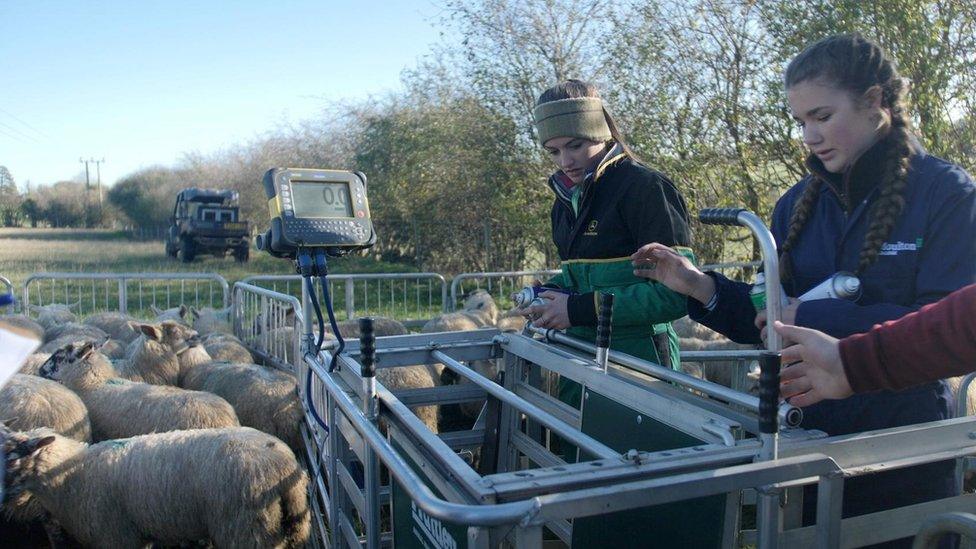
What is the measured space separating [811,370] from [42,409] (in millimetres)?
5353

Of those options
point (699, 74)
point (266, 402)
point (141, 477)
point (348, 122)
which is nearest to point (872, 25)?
point (699, 74)

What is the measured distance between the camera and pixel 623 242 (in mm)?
2818

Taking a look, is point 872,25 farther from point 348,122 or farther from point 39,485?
point 348,122

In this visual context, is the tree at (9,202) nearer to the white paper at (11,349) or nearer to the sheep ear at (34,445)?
the sheep ear at (34,445)

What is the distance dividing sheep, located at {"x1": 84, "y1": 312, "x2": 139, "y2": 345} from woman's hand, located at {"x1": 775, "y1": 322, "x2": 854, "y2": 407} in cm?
816

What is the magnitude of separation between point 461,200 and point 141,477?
13.1 m

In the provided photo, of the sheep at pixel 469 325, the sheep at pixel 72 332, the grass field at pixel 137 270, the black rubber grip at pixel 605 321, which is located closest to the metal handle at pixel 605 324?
the black rubber grip at pixel 605 321

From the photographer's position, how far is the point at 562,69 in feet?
44.5

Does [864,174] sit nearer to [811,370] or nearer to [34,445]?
[811,370]

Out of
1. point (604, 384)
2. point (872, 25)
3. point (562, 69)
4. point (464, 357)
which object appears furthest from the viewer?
point (562, 69)

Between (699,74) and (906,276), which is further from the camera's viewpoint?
(699,74)

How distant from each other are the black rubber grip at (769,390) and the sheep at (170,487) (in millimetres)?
3273

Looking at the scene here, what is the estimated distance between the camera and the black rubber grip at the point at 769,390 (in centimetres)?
141

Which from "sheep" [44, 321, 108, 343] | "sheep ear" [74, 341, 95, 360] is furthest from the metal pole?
"sheep" [44, 321, 108, 343]
